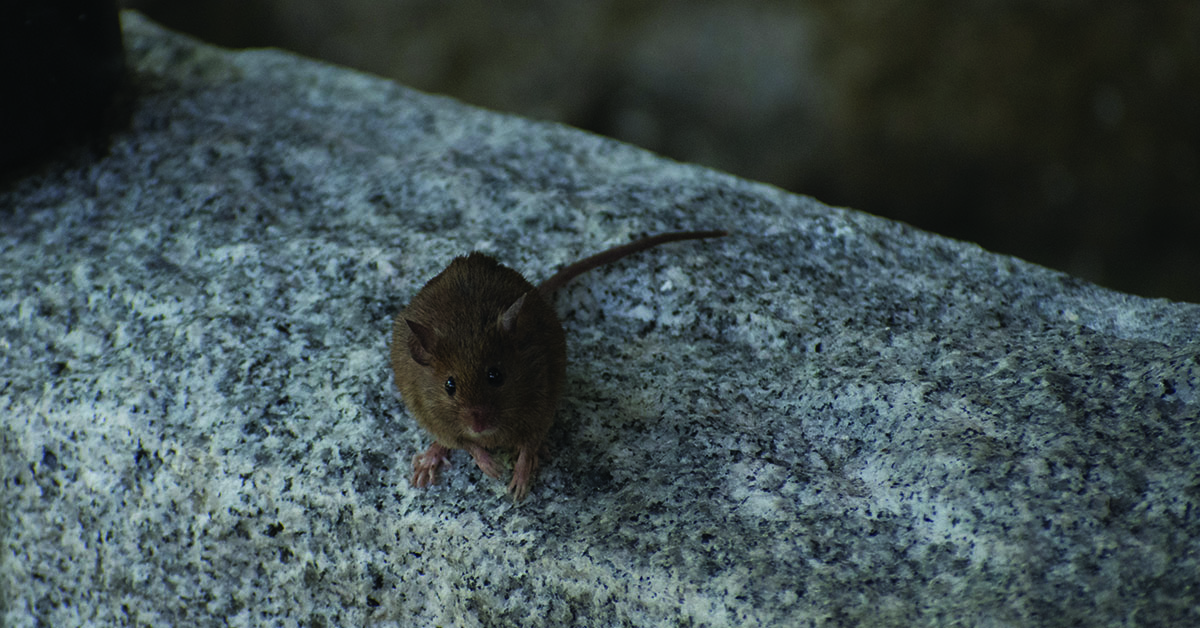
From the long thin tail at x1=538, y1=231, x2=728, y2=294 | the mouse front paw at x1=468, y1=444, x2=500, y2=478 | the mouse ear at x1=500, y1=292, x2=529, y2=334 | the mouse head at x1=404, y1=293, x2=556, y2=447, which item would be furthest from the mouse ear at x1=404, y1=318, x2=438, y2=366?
the long thin tail at x1=538, y1=231, x2=728, y2=294

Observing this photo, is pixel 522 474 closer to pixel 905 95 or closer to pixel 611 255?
pixel 611 255

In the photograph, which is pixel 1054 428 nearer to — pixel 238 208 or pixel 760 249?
pixel 760 249

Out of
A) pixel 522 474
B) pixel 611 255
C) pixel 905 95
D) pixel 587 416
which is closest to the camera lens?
pixel 522 474

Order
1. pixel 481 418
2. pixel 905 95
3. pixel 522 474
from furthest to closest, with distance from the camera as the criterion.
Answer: pixel 905 95, pixel 522 474, pixel 481 418

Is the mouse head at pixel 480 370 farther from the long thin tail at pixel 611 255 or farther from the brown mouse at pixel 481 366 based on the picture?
the long thin tail at pixel 611 255

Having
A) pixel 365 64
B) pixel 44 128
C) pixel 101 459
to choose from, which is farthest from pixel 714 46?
pixel 101 459

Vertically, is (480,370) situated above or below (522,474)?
above

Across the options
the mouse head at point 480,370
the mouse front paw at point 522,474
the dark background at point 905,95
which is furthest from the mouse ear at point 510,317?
the dark background at point 905,95

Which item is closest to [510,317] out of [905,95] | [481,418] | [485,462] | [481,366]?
[481,366]
